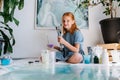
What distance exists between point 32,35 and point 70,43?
21.3 inches

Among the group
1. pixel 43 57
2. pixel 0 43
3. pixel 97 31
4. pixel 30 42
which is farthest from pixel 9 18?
pixel 97 31

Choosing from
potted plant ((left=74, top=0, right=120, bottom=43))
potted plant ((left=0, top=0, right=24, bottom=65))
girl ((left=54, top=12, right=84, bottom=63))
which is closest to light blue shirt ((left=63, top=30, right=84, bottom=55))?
girl ((left=54, top=12, right=84, bottom=63))

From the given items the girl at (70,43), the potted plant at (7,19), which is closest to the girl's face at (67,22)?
the girl at (70,43)

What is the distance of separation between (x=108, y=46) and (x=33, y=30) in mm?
882

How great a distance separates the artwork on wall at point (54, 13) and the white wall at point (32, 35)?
2.3 inches

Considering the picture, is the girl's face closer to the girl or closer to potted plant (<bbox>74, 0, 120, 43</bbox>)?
the girl

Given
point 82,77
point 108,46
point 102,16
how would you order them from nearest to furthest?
1. point 82,77
2. point 108,46
3. point 102,16

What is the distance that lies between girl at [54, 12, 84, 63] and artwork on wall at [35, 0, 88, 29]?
1.03ft

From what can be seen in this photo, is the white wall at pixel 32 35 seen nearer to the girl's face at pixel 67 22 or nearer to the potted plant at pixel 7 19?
the potted plant at pixel 7 19

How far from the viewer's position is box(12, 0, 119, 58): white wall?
2.34m

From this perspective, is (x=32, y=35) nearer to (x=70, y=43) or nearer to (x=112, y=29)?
(x=70, y=43)

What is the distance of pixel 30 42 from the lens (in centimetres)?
234

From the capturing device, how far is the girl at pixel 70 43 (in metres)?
1.88

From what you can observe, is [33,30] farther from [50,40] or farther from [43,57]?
[43,57]
